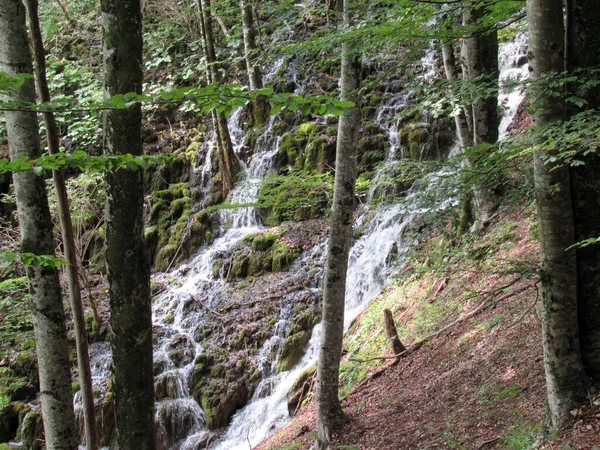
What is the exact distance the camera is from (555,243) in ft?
12.2

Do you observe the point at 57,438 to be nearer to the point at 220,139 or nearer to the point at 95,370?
the point at 95,370

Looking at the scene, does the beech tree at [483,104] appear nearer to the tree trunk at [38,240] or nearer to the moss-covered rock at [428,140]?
the moss-covered rock at [428,140]

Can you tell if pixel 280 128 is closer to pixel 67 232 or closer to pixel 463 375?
pixel 67 232

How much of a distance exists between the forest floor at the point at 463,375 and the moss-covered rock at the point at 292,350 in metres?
1.00

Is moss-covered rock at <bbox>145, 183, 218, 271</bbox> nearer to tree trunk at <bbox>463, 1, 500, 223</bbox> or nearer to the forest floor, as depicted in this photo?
the forest floor

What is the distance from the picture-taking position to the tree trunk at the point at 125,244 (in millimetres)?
3348

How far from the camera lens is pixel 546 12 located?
350 cm

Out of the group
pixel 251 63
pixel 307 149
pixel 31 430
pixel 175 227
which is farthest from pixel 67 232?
pixel 175 227

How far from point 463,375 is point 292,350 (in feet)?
13.9

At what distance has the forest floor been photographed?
4363 mm

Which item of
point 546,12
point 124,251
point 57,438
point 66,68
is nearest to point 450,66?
point 546,12

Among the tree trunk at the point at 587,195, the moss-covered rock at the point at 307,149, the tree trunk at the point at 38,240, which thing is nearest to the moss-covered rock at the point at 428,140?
the moss-covered rock at the point at 307,149

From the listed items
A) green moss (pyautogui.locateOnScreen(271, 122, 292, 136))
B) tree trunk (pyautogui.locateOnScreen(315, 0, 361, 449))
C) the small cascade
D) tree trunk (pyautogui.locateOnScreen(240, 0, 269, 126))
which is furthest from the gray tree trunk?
green moss (pyautogui.locateOnScreen(271, 122, 292, 136))

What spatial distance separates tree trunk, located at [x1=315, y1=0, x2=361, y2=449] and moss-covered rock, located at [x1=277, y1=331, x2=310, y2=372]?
3.29 m
